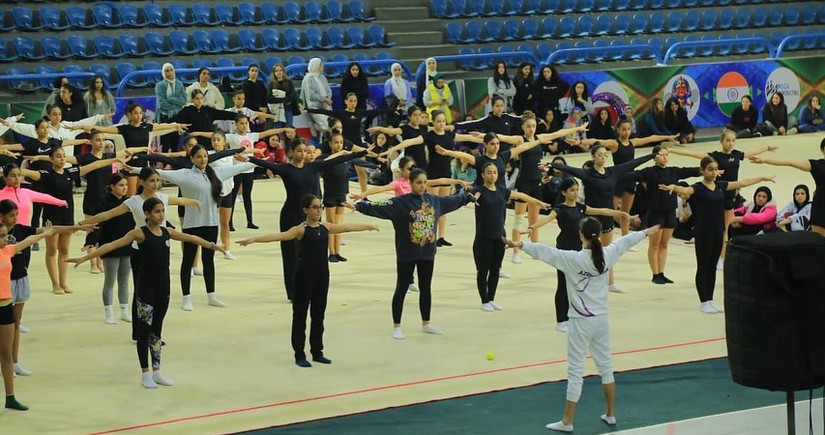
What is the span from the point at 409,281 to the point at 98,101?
31.8ft

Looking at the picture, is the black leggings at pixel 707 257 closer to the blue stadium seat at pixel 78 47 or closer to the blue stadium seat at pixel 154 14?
the blue stadium seat at pixel 78 47

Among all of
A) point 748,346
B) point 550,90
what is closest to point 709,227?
point 748,346

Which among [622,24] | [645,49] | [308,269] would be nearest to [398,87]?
[645,49]

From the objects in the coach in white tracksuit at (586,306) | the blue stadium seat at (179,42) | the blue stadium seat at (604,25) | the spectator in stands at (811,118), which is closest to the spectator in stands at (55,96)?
the blue stadium seat at (179,42)

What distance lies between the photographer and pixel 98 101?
20.3 metres

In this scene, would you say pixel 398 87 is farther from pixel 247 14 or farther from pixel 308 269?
pixel 308 269

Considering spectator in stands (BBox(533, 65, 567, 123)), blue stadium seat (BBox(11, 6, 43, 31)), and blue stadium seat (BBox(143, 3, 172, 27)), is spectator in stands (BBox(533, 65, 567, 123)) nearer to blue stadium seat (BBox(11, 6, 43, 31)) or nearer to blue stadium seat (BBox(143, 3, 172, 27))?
blue stadium seat (BBox(143, 3, 172, 27))

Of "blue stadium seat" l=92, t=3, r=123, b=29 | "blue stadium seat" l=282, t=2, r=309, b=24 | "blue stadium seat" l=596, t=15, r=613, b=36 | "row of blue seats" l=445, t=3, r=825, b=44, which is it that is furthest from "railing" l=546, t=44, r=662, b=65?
"blue stadium seat" l=92, t=3, r=123, b=29

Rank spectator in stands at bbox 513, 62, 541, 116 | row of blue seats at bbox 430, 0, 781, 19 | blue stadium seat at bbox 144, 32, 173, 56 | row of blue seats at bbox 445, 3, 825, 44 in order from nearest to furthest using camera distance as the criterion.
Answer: spectator in stands at bbox 513, 62, 541, 116 → blue stadium seat at bbox 144, 32, 173, 56 → row of blue seats at bbox 445, 3, 825, 44 → row of blue seats at bbox 430, 0, 781, 19

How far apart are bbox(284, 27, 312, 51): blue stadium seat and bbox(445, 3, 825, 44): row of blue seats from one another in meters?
3.51

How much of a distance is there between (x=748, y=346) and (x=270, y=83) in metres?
16.6

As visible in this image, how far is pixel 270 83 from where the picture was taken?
22281 millimetres

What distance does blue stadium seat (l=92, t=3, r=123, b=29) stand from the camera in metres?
25.1

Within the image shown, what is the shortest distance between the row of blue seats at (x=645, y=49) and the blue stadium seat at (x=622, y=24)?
43 centimetres
